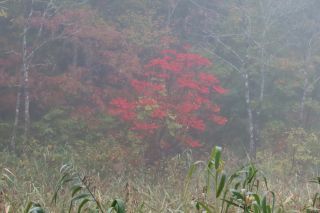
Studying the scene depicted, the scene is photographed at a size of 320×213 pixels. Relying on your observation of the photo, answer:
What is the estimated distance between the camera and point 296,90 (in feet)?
45.2

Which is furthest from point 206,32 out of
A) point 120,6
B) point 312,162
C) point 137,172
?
point 137,172

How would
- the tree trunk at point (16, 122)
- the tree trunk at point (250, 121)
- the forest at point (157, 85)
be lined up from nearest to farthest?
1. the tree trunk at point (16, 122)
2. the forest at point (157, 85)
3. the tree trunk at point (250, 121)

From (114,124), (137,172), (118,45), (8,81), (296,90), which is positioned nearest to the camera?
(137,172)

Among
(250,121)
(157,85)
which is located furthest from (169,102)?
(250,121)

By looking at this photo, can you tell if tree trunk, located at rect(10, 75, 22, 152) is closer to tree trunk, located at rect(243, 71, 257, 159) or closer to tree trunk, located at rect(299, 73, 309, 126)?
tree trunk, located at rect(243, 71, 257, 159)

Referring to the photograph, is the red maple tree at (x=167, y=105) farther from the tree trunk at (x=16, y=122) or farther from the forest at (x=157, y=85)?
the tree trunk at (x=16, y=122)

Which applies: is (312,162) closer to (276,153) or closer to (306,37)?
(276,153)

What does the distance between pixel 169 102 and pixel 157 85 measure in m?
0.59

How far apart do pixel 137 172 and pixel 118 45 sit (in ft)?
15.0

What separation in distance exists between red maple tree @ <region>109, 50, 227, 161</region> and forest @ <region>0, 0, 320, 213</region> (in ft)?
0.12

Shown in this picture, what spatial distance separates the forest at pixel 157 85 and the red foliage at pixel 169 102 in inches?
1.5

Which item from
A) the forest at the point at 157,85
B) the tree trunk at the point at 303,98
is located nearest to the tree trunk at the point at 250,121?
the forest at the point at 157,85

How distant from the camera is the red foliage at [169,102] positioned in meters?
10.8

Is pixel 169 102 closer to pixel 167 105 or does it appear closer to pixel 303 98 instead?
pixel 167 105
